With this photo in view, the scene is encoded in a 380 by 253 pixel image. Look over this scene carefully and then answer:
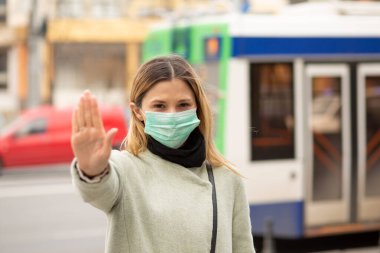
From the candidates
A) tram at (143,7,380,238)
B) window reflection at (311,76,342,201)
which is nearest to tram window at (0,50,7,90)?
tram at (143,7,380,238)

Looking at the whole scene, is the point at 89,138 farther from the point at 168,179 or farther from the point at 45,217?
the point at 45,217

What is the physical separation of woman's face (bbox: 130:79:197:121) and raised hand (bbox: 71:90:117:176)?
0.33 metres

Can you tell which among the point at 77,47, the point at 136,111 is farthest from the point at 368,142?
the point at 77,47

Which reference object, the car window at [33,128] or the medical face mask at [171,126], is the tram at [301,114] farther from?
the car window at [33,128]

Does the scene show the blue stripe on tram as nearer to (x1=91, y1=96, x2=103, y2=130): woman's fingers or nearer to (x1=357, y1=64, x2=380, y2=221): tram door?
(x1=357, y1=64, x2=380, y2=221): tram door

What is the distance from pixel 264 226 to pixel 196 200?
619 cm

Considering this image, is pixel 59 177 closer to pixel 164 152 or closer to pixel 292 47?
pixel 292 47

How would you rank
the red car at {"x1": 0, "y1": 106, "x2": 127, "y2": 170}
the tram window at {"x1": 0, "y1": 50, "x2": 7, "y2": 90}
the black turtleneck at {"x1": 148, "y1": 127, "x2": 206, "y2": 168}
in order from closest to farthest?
the black turtleneck at {"x1": 148, "y1": 127, "x2": 206, "y2": 168}
the red car at {"x1": 0, "y1": 106, "x2": 127, "y2": 170}
the tram window at {"x1": 0, "y1": 50, "x2": 7, "y2": 90}

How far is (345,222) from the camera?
8477 mm

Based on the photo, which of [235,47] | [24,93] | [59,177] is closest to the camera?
[235,47]

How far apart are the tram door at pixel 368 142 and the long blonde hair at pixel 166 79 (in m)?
6.35

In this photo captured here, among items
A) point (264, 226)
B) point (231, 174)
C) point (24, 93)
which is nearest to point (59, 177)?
point (264, 226)

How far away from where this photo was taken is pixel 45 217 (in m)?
12.2

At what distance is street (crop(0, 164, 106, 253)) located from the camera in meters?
10.0
